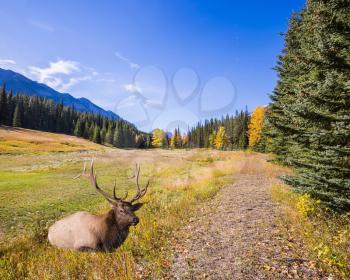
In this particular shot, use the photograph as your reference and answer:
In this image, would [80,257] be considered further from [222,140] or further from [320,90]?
[222,140]

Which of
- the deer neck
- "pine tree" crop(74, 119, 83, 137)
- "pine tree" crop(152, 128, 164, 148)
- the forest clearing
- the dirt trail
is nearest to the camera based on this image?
the dirt trail

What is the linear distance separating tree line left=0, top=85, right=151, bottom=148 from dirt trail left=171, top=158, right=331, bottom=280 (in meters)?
113

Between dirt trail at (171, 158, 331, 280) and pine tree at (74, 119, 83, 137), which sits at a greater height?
pine tree at (74, 119, 83, 137)

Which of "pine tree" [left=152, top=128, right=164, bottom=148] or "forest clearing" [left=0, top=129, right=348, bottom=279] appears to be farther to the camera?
"pine tree" [left=152, top=128, right=164, bottom=148]

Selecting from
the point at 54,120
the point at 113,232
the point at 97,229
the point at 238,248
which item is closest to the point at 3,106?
the point at 54,120

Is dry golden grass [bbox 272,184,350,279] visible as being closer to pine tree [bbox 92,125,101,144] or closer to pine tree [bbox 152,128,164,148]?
pine tree [bbox 92,125,101,144]

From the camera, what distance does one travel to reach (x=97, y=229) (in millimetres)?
6434

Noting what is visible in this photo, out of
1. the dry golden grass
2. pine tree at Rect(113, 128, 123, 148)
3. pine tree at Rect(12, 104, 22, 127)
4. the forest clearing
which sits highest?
pine tree at Rect(12, 104, 22, 127)

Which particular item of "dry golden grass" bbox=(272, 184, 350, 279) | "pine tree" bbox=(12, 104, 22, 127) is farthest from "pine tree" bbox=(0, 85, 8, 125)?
"dry golden grass" bbox=(272, 184, 350, 279)

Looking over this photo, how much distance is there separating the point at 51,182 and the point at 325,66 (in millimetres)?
22702

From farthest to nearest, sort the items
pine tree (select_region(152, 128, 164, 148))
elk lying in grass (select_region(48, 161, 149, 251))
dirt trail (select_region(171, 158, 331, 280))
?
pine tree (select_region(152, 128, 164, 148)) → elk lying in grass (select_region(48, 161, 149, 251)) → dirt trail (select_region(171, 158, 331, 280))

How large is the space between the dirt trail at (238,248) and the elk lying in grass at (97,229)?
1.67 m

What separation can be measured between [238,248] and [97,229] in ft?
12.9

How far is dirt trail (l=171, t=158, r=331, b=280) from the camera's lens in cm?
561
